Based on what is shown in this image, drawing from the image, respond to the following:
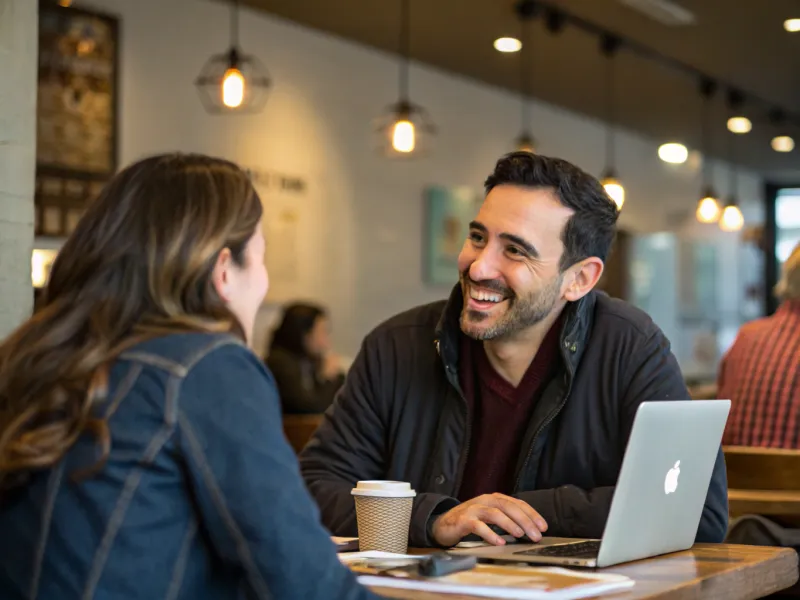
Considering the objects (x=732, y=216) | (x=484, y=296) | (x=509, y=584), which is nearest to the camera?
(x=509, y=584)

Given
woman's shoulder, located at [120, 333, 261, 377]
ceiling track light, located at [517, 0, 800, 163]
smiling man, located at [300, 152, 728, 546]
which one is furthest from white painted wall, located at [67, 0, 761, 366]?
woman's shoulder, located at [120, 333, 261, 377]

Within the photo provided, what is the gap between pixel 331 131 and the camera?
773 centimetres

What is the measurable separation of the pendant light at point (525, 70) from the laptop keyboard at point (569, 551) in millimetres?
3594

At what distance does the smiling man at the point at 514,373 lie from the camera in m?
2.43

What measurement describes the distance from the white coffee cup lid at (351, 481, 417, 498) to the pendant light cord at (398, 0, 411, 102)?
5339 mm

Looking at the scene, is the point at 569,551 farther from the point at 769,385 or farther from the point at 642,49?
the point at 642,49

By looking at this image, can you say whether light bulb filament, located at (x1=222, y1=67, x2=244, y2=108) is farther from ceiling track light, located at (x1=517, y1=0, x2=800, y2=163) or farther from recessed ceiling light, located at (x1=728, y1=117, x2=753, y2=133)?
recessed ceiling light, located at (x1=728, y1=117, x2=753, y2=133)

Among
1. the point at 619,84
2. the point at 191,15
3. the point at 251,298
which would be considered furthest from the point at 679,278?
the point at 251,298

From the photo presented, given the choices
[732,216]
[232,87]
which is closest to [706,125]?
[732,216]

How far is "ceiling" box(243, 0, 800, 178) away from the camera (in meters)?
7.13

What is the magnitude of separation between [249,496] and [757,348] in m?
2.89

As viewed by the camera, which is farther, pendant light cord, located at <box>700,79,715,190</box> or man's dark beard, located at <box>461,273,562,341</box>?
pendant light cord, located at <box>700,79,715,190</box>

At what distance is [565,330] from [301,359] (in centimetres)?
438

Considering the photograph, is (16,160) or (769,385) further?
(769,385)
